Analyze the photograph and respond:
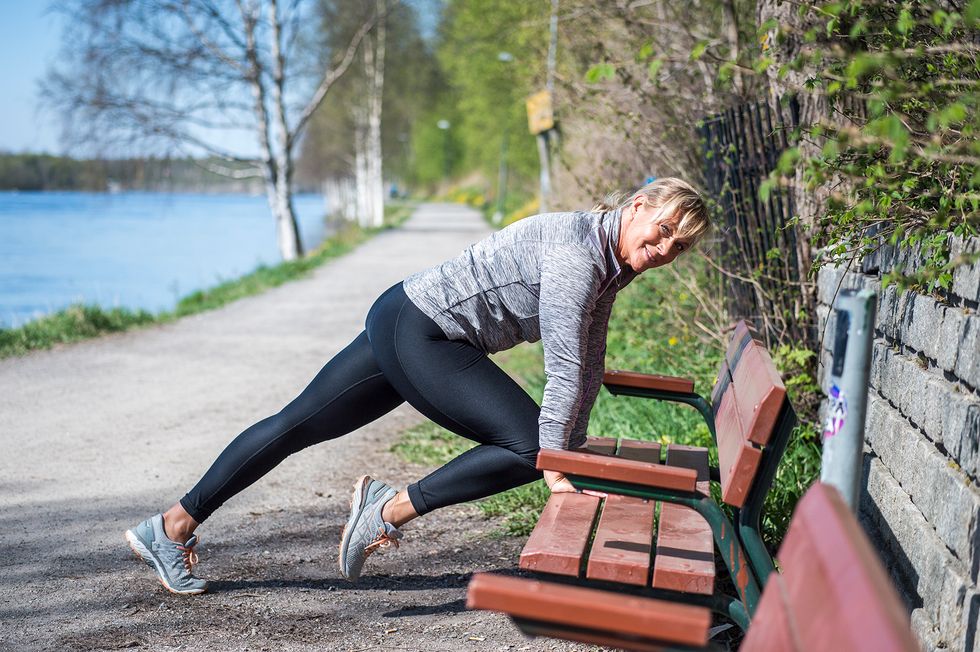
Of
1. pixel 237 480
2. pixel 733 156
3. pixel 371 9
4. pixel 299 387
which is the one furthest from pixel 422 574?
pixel 371 9

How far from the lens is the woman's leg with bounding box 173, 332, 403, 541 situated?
11.2ft

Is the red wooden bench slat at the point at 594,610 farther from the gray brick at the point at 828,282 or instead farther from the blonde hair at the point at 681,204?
the gray brick at the point at 828,282

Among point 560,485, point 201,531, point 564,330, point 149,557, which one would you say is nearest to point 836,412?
point 564,330

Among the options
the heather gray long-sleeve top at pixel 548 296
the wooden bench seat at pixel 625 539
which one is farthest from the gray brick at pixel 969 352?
the heather gray long-sleeve top at pixel 548 296

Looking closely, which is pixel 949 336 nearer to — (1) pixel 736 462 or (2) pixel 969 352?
(2) pixel 969 352

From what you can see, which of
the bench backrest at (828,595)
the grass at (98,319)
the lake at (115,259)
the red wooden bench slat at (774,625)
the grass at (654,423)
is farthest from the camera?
the lake at (115,259)

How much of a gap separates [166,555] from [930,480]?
253cm

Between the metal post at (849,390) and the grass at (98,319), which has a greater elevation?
the metal post at (849,390)

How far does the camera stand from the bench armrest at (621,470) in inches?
95.8

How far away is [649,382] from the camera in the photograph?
12.5 feet

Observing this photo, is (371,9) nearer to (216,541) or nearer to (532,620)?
(216,541)

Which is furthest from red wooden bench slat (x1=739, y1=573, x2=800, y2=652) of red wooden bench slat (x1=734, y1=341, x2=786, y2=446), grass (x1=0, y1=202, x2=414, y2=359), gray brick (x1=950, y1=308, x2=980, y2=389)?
grass (x1=0, y1=202, x2=414, y2=359)

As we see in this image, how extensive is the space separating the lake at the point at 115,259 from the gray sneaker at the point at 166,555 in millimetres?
7959

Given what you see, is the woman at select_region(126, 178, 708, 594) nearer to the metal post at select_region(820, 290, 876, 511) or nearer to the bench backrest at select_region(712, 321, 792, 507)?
the bench backrest at select_region(712, 321, 792, 507)
